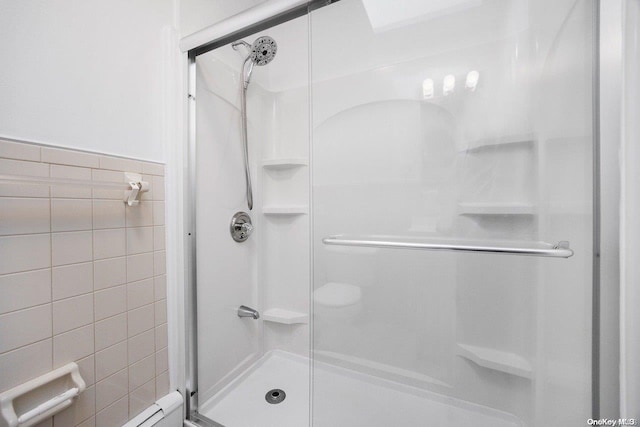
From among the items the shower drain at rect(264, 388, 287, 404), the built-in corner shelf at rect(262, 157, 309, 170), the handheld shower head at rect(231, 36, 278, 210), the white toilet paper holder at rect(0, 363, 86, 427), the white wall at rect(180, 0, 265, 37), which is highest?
the white wall at rect(180, 0, 265, 37)

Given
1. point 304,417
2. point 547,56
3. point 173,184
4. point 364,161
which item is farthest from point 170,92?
point 304,417

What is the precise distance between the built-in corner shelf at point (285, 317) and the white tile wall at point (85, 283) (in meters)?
0.57

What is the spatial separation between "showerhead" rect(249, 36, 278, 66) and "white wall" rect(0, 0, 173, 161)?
0.31 metres

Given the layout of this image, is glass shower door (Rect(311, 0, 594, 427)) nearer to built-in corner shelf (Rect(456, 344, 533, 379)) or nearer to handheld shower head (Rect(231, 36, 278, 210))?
built-in corner shelf (Rect(456, 344, 533, 379))

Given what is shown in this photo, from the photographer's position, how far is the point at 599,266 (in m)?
0.55

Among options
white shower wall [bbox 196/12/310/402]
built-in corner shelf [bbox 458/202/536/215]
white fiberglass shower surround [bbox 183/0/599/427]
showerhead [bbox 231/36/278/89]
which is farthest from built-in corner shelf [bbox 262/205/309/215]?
built-in corner shelf [bbox 458/202/536/215]

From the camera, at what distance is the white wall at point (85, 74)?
583mm

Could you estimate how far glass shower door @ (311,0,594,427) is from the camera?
60 cm

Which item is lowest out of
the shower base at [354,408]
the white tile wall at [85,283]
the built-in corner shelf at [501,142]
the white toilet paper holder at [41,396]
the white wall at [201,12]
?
the shower base at [354,408]

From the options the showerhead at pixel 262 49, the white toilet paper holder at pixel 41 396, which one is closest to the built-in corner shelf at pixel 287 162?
the showerhead at pixel 262 49

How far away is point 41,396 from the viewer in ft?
2.00

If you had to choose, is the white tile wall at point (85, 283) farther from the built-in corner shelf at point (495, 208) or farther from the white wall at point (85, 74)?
the built-in corner shelf at point (495, 208)

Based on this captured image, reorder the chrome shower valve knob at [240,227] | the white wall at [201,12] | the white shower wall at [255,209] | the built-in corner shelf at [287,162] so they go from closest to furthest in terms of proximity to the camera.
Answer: the white wall at [201,12] < the white shower wall at [255,209] < the chrome shower valve knob at [240,227] < the built-in corner shelf at [287,162]

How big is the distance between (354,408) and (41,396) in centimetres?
85
